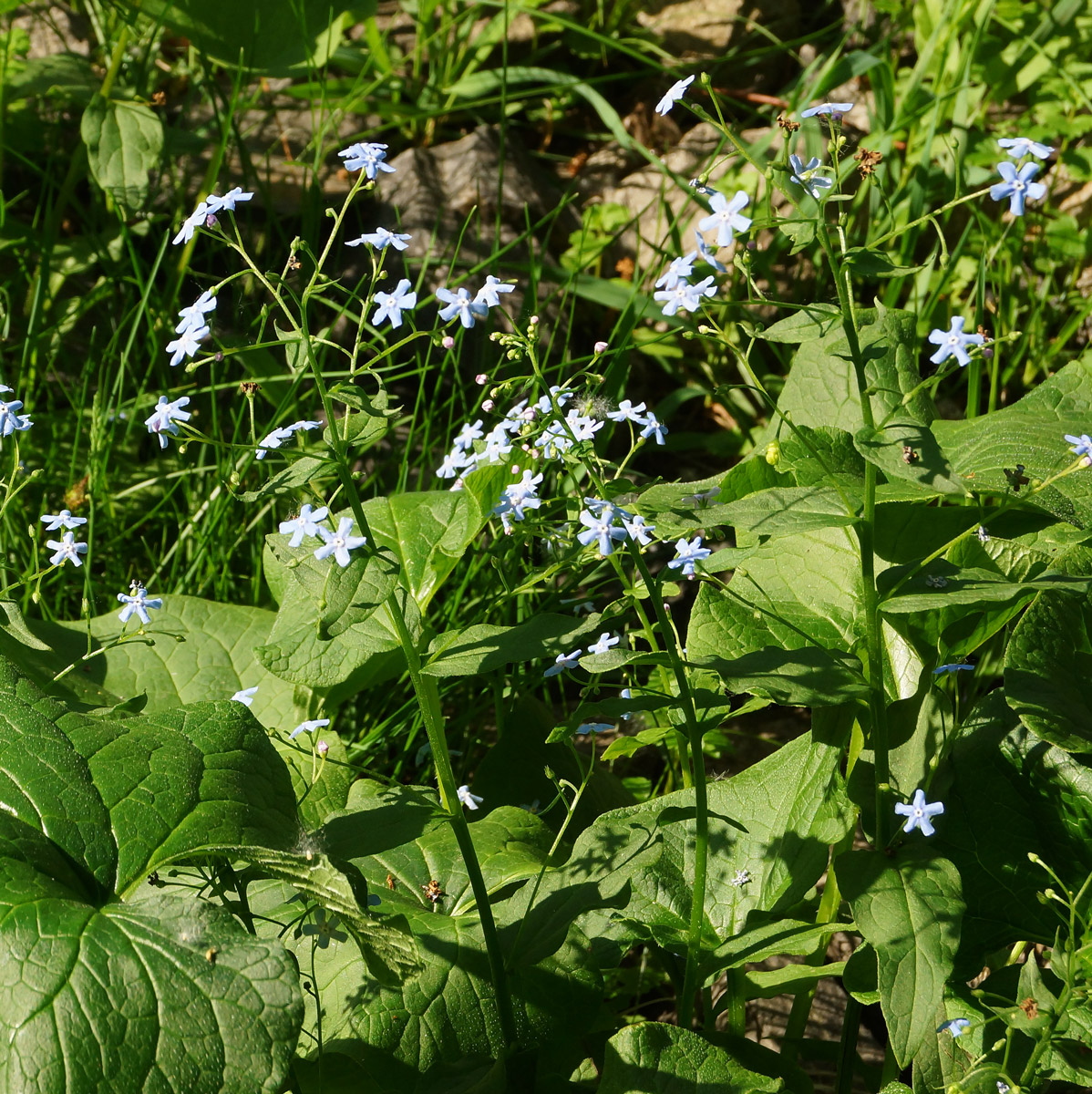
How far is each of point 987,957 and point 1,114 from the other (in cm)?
356

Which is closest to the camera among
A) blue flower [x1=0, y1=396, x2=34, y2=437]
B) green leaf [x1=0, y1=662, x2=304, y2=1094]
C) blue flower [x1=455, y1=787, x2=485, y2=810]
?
green leaf [x1=0, y1=662, x2=304, y2=1094]

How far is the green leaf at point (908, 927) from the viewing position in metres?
1.48

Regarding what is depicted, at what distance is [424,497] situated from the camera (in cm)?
224

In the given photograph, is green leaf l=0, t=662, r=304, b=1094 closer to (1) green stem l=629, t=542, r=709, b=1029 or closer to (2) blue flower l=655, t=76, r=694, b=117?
(1) green stem l=629, t=542, r=709, b=1029

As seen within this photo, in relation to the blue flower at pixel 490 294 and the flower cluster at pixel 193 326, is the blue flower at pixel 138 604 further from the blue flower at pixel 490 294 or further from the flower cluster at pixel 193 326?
the blue flower at pixel 490 294

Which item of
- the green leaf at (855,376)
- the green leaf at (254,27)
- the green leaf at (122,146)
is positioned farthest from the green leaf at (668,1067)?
the green leaf at (254,27)

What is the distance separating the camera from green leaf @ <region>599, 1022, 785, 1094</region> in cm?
157

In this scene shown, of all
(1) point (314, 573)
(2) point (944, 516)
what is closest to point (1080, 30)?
(2) point (944, 516)

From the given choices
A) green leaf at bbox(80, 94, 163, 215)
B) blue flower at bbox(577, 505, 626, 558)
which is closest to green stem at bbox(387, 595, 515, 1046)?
blue flower at bbox(577, 505, 626, 558)

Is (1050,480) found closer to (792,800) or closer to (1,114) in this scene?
(792,800)

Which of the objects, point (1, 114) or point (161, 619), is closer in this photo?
point (161, 619)

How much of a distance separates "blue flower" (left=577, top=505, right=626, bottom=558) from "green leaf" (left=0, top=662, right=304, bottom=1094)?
0.56m

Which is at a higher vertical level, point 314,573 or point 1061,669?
point 314,573

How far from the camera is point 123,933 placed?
123 centimetres
